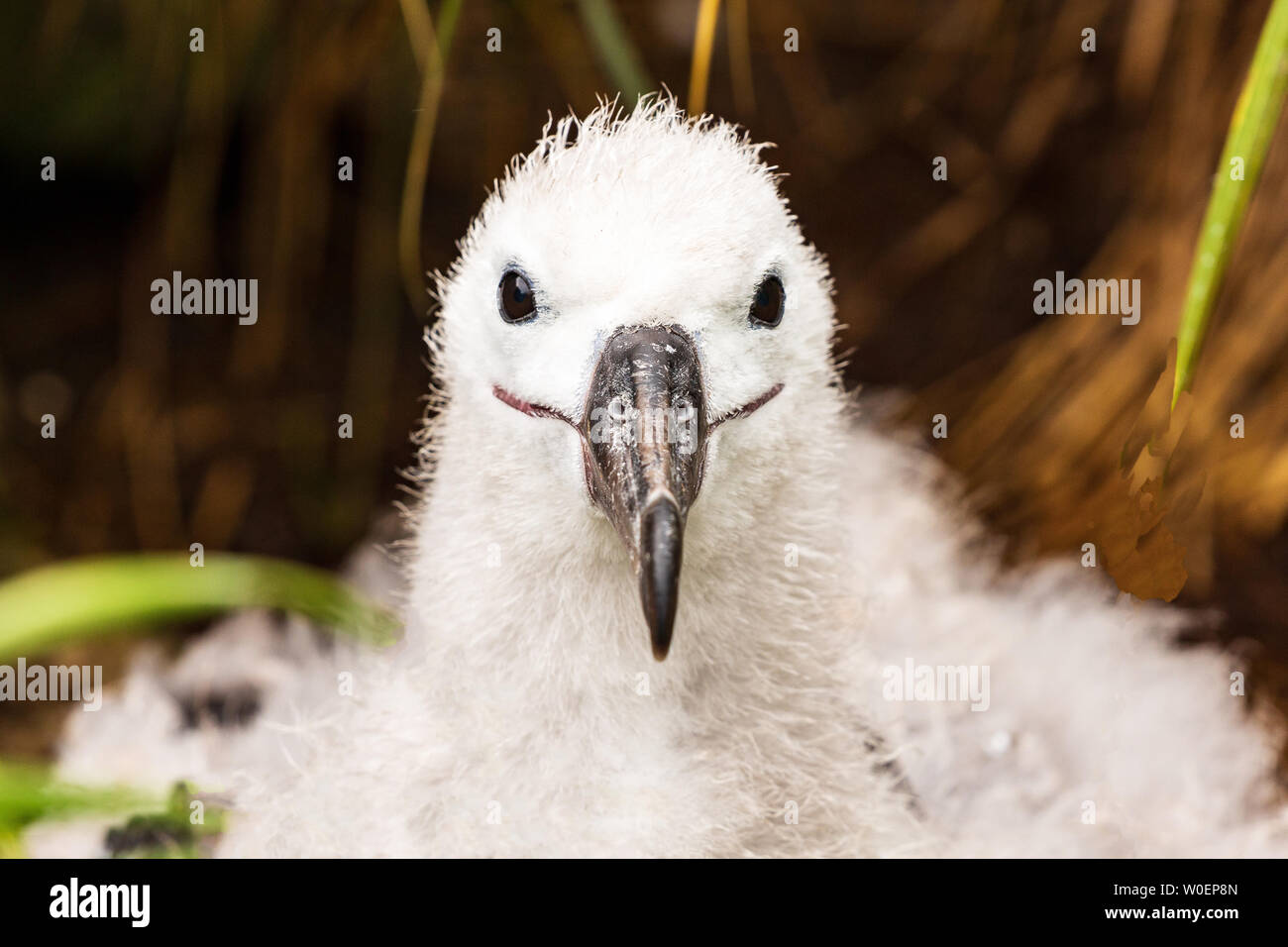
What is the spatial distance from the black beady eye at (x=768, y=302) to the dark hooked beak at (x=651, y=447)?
160 mm

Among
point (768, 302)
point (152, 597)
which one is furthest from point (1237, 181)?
point (152, 597)

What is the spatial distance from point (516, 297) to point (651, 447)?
1.13ft

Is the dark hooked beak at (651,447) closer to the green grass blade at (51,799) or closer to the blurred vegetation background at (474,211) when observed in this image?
the green grass blade at (51,799)

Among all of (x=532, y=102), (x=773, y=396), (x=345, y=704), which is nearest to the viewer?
(x=773, y=396)

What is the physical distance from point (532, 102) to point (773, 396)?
198 cm

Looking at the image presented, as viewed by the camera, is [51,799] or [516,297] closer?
[516,297]

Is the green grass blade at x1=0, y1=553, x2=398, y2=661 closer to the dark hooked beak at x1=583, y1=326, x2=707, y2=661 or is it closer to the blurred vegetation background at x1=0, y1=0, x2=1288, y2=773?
the blurred vegetation background at x1=0, y1=0, x2=1288, y2=773

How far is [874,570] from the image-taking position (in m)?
2.71

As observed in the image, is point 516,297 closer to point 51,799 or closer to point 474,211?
point 51,799

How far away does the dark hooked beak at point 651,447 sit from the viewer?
1.46 m

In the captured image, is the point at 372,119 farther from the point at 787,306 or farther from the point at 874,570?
the point at 787,306

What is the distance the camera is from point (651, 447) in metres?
1.50
